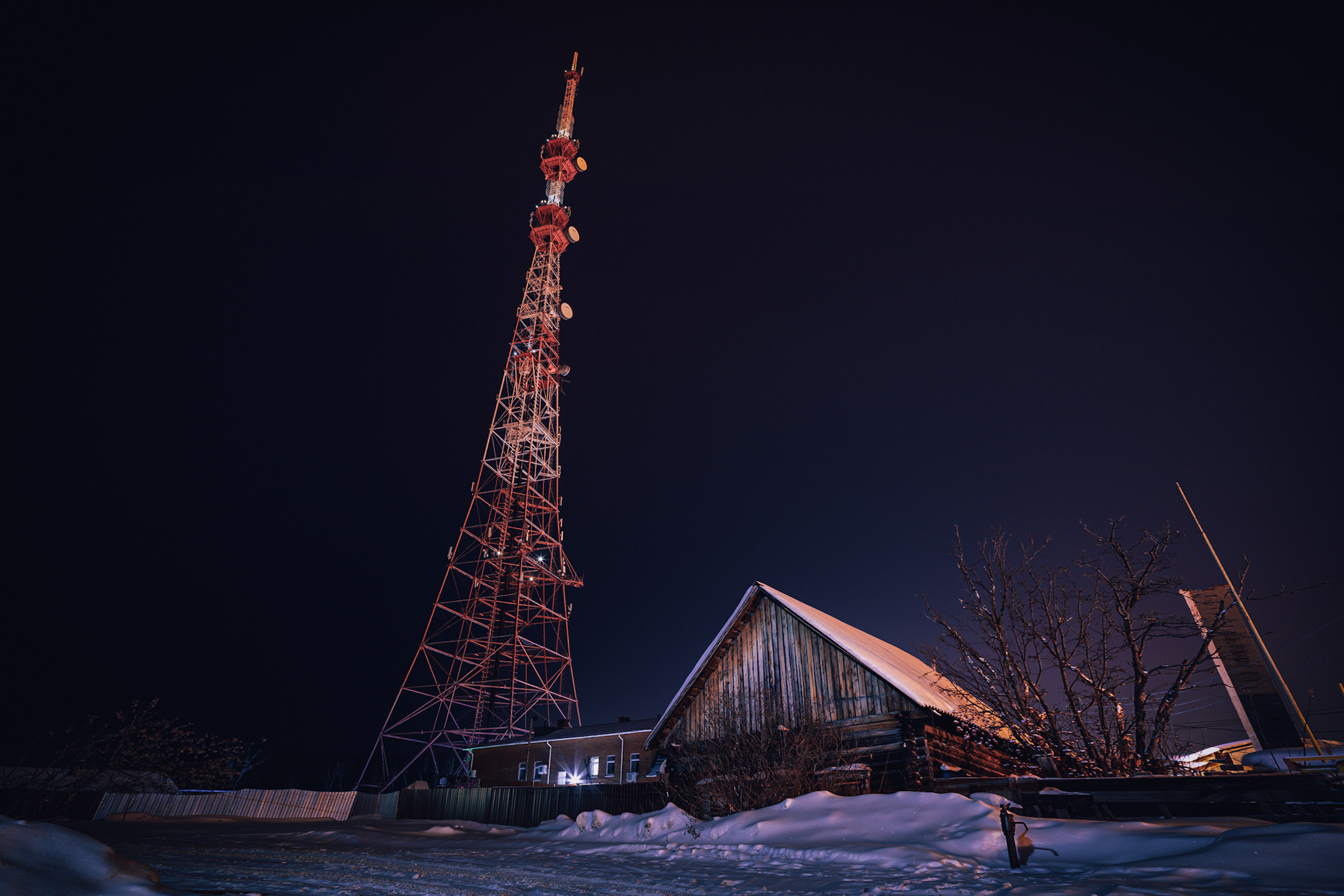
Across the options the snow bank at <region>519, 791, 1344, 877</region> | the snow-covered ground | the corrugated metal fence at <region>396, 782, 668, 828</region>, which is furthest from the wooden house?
the snow-covered ground

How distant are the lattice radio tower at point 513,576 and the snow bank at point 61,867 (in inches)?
997

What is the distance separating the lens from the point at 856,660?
16641 mm

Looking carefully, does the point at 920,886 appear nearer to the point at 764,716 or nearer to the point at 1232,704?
the point at 764,716

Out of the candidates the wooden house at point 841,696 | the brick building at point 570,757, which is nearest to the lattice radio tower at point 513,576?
the brick building at point 570,757

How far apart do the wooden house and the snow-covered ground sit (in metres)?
3.78

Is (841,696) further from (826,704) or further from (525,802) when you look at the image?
(525,802)

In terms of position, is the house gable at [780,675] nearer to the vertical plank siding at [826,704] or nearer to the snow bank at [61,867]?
the vertical plank siding at [826,704]

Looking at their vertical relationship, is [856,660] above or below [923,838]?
above

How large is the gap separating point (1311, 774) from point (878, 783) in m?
9.49

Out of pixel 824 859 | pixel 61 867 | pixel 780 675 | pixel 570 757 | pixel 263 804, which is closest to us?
pixel 61 867

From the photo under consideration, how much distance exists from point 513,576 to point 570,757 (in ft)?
33.3

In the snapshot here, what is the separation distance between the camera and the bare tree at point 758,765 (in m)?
12.8

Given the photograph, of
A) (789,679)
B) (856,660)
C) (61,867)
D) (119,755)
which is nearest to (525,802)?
(789,679)

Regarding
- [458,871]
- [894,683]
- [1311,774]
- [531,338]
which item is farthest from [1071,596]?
[531,338]
